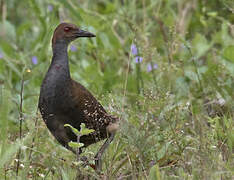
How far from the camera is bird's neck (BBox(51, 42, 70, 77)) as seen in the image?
16.8 feet

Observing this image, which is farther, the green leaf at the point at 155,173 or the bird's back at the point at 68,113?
the bird's back at the point at 68,113

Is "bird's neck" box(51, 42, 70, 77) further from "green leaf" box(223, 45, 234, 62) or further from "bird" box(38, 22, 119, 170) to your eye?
"green leaf" box(223, 45, 234, 62)

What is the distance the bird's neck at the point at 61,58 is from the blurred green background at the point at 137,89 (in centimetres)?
20

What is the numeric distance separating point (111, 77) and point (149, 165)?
2572 millimetres

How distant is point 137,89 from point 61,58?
1322mm

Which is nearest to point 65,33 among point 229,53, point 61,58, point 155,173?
point 61,58

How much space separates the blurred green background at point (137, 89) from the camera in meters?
4.18

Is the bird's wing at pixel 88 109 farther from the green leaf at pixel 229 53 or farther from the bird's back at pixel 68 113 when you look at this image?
the green leaf at pixel 229 53

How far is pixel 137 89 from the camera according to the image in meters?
6.36

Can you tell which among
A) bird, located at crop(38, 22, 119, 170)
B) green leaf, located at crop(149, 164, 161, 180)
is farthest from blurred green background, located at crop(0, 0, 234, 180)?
bird, located at crop(38, 22, 119, 170)

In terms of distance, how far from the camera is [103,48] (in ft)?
24.2

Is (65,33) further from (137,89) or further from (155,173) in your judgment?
(155,173)

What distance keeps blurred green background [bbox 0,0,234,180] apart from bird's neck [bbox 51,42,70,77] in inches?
8.1

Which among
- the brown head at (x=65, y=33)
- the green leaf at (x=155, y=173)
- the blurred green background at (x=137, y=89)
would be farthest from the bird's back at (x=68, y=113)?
Answer: the green leaf at (x=155, y=173)
